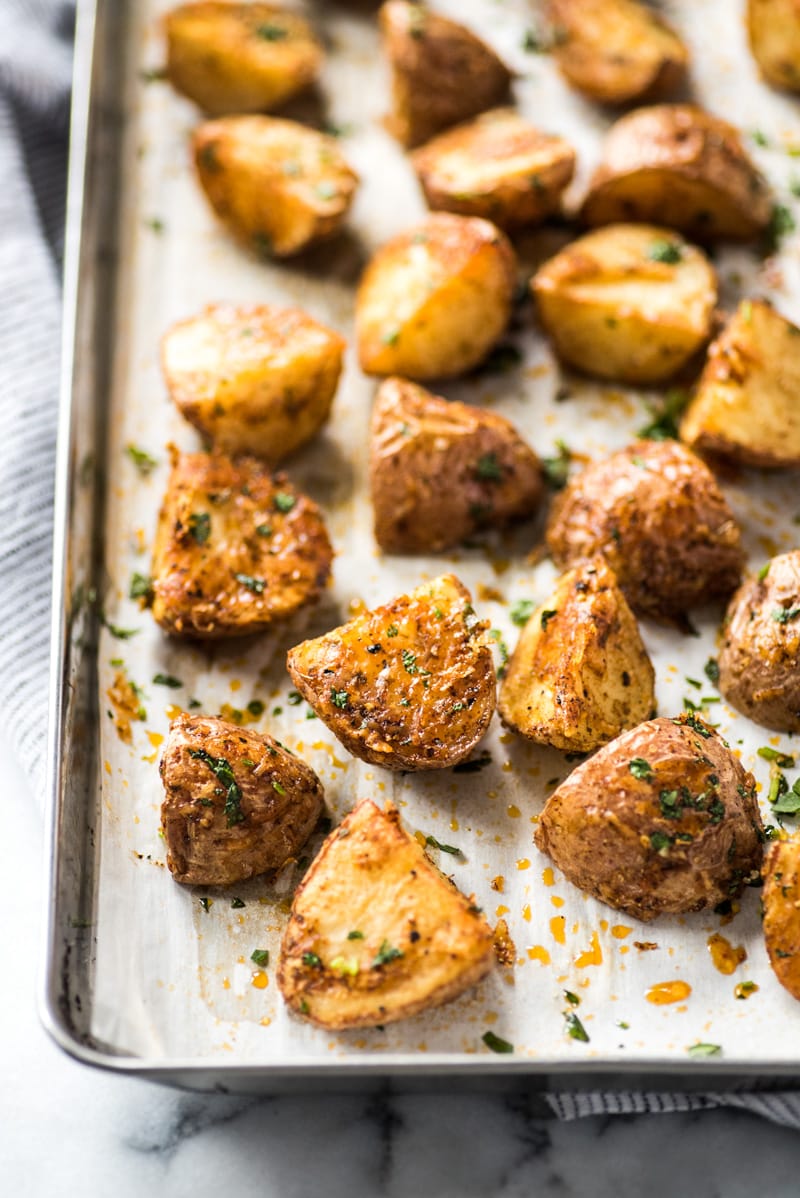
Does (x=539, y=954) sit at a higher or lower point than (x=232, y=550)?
lower

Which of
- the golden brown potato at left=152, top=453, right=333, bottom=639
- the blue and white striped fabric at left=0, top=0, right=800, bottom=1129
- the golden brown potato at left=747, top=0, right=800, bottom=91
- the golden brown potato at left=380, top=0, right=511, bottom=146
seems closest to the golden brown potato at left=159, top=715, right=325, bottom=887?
the golden brown potato at left=152, top=453, right=333, bottom=639

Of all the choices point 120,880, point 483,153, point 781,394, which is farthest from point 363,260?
point 120,880

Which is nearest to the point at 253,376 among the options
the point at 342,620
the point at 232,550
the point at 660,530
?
the point at 232,550

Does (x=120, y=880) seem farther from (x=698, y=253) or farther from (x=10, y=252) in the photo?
(x=698, y=253)

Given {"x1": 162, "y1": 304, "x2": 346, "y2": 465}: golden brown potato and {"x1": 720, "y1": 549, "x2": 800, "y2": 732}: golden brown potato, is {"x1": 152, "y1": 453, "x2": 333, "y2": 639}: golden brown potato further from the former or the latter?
{"x1": 720, "y1": 549, "x2": 800, "y2": 732}: golden brown potato

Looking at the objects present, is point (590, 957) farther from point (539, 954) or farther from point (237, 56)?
point (237, 56)

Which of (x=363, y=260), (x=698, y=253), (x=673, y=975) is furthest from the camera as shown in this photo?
(x=363, y=260)

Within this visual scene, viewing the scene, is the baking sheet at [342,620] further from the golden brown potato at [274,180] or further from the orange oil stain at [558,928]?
the golden brown potato at [274,180]
